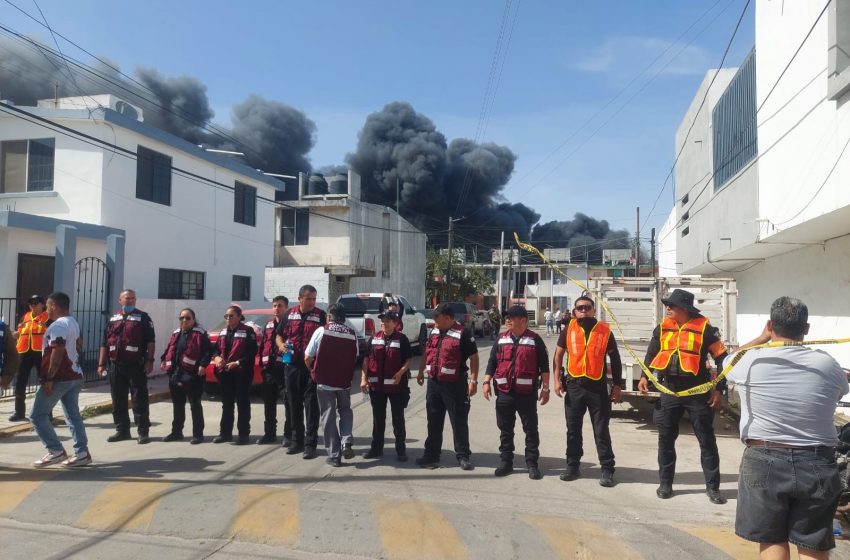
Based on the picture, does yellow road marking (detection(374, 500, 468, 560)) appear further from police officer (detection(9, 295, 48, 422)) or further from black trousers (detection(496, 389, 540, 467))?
police officer (detection(9, 295, 48, 422))

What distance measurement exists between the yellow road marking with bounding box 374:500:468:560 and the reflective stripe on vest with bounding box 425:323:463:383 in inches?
54.5

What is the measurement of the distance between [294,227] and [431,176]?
3059 cm

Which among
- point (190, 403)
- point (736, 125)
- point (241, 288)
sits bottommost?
point (190, 403)

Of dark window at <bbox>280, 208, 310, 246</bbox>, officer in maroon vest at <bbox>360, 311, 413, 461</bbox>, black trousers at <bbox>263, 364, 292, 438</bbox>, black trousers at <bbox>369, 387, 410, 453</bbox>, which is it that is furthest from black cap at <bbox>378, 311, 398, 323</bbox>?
dark window at <bbox>280, 208, 310, 246</bbox>

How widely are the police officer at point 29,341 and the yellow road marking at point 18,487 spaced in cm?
241

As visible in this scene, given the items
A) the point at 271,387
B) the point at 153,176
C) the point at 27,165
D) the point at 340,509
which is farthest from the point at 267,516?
the point at 27,165

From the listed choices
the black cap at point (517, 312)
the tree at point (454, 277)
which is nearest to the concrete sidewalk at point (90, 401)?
the black cap at point (517, 312)

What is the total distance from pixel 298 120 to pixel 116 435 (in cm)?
5993

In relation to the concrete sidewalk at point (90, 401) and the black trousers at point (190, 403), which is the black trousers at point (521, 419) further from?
the concrete sidewalk at point (90, 401)

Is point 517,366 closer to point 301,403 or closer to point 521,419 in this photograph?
point 521,419

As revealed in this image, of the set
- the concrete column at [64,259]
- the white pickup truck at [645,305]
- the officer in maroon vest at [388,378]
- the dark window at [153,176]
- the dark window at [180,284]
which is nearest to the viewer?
the officer in maroon vest at [388,378]

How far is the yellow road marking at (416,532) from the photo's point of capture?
429cm

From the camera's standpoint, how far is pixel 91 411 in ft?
30.1

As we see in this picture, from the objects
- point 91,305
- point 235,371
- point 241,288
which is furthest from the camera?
point 241,288
